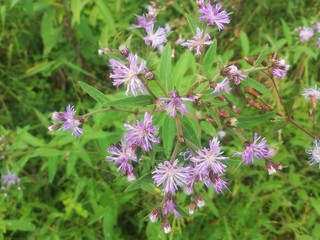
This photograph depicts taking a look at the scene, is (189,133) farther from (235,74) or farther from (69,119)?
(69,119)

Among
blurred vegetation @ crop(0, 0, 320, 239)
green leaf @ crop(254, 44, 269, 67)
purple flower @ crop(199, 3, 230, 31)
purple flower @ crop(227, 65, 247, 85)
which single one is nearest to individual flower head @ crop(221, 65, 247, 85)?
purple flower @ crop(227, 65, 247, 85)

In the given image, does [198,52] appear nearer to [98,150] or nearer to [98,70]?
[98,150]

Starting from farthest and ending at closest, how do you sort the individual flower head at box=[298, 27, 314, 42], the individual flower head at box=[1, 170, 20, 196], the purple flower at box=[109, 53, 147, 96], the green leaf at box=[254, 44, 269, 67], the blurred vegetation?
the individual flower head at box=[298, 27, 314, 42]
the individual flower head at box=[1, 170, 20, 196]
the blurred vegetation
the green leaf at box=[254, 44, 269, 67]
the purple flower at box=[109, 53, 147, 96]

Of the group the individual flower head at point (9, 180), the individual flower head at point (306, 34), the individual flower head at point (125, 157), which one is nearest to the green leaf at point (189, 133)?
the individual flower head at point (125, 157)

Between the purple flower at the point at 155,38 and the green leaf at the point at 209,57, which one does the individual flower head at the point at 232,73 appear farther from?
the purple flower at the point at 155,38

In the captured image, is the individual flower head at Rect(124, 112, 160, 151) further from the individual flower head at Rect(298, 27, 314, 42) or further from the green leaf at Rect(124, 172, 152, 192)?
the individual flower head at Rect(298, 27, 314, 42)

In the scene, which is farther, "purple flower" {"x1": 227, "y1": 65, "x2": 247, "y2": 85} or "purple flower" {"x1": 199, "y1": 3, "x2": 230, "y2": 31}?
"purple flower" {"x1": 199, "y1": 3, "x2": 230, "y2": 31}

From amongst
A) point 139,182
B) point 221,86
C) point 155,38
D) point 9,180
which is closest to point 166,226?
point 139,182
